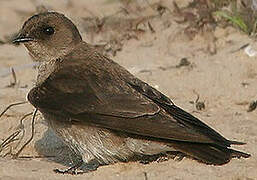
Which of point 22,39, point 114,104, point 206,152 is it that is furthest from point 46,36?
point 206,152

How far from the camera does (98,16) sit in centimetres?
914

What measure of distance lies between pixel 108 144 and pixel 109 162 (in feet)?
0.59

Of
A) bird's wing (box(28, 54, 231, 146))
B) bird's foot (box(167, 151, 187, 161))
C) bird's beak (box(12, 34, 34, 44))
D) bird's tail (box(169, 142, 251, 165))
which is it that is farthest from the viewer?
bird's beak (box(12, 34, 34, 44))

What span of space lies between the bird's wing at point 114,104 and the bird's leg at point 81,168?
344 mm

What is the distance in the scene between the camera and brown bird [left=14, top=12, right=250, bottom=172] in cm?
512

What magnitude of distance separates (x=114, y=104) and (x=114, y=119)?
4.4 inches

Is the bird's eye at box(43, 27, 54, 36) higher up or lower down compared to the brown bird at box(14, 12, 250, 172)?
higher up

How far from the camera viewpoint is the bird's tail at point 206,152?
5.23 m

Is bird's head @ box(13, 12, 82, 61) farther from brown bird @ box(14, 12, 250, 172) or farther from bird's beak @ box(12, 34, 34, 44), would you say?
brown bird @ box(14, 12, 250, 172)

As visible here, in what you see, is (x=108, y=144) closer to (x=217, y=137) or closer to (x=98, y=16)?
(x=217, y=137)

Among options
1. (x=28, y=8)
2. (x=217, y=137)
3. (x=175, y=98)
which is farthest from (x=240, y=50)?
(x=28, y=8)

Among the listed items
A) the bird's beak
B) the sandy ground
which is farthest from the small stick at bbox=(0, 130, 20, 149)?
the bird's beak

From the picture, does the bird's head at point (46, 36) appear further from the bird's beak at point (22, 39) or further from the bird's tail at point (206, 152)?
the bird's tail at point (206, 152)

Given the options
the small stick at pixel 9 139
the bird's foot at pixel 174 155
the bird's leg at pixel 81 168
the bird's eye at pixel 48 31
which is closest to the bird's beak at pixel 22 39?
the bird's eye at pixel 48 31
